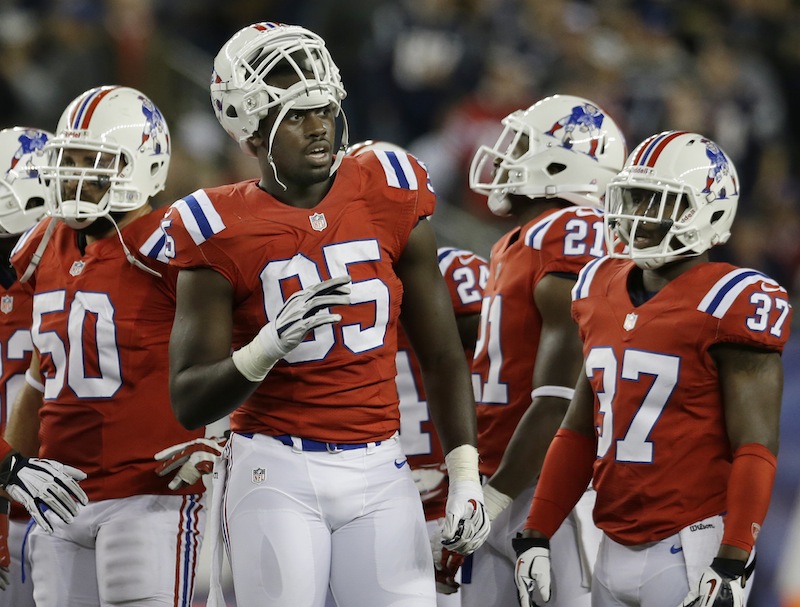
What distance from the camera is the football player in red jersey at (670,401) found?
290 centimetres

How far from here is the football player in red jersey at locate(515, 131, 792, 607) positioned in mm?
2900

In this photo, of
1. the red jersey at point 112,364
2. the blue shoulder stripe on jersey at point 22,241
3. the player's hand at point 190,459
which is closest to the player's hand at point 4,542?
the red jersey at point 112,364

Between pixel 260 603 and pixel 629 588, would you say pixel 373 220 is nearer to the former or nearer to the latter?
pixel 260 603

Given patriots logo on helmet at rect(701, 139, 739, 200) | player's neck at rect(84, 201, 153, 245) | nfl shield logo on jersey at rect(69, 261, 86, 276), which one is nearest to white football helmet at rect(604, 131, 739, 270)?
patriots logo on helmet at rect(701, 139, 739, 200)

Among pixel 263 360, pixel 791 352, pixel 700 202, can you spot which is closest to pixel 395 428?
pixel 263 360

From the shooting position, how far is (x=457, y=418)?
2.99 metres

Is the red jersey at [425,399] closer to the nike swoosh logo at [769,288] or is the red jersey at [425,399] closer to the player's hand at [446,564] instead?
the player's hand at [446,564]

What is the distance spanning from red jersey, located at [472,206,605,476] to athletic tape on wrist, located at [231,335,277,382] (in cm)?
118

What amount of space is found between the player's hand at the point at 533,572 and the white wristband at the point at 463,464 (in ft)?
1.07

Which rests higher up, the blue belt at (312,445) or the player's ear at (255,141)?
the player's ear at (255,141)

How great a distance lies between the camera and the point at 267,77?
2.92 m

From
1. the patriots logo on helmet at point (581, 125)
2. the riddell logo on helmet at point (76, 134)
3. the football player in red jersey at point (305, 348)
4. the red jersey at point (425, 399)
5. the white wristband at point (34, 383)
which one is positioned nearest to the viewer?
the football player in red jersey at point (305, 348)

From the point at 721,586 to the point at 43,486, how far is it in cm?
170

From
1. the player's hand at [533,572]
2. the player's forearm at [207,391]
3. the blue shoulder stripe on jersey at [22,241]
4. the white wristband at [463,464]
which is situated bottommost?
the player's hand at [533,572]
